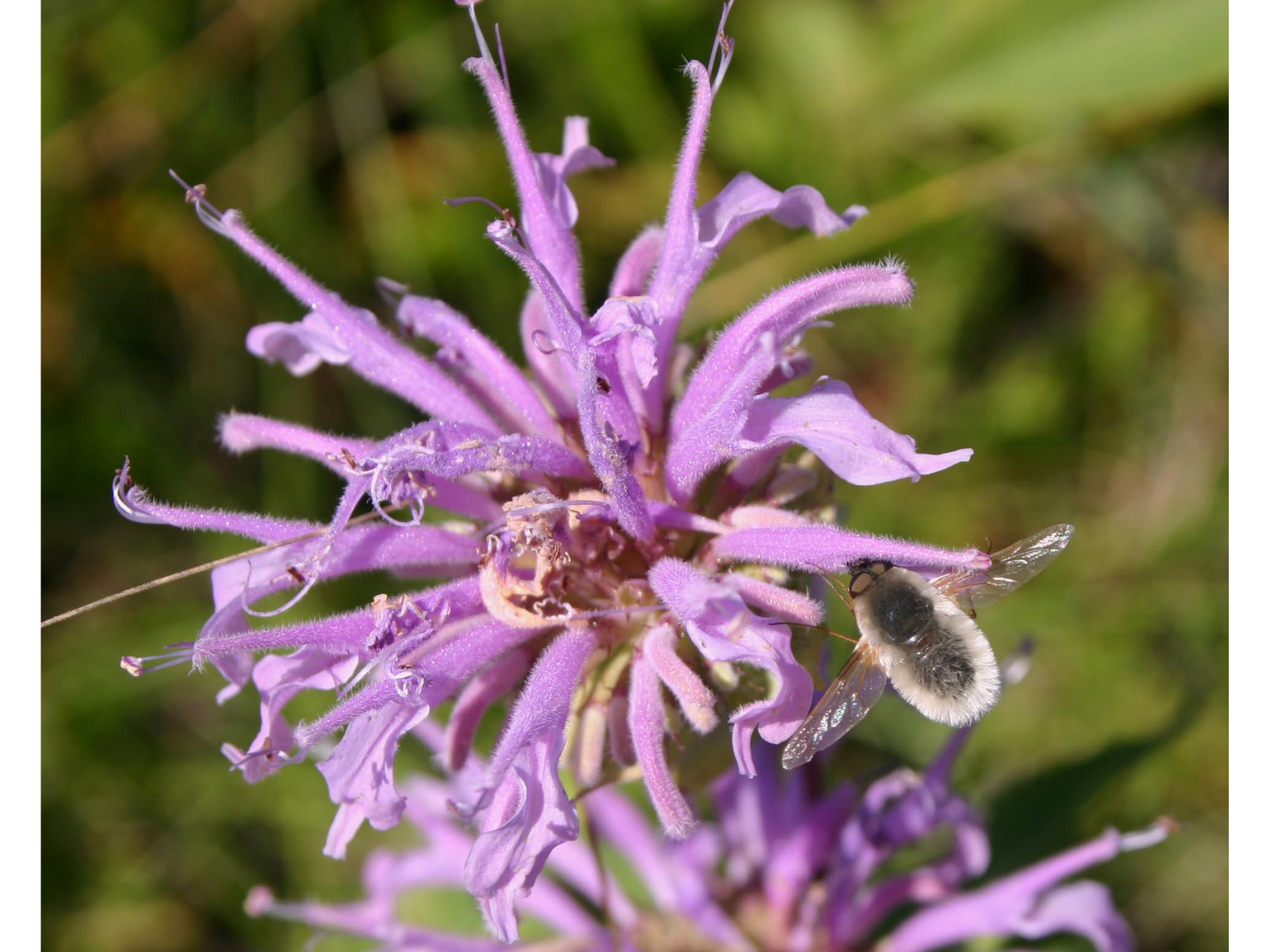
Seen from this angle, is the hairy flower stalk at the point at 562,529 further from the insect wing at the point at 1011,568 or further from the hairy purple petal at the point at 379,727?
the insect wing at the point at 1011,568

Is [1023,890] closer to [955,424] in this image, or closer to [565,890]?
[565,890]

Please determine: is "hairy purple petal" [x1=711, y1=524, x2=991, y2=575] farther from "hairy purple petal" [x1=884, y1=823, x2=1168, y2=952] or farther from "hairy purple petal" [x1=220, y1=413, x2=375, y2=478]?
"hairy purple petal" [x1=884, y1=823, x2=1168, y2=952]

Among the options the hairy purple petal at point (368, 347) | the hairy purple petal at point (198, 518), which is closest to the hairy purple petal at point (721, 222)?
the hairy purple petal at point (368, 347)

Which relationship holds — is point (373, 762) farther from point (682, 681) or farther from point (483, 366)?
point (483, 366)

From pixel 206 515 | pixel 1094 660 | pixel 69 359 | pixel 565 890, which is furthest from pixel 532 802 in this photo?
pixel 69 359

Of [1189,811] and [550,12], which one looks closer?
[1189,811]

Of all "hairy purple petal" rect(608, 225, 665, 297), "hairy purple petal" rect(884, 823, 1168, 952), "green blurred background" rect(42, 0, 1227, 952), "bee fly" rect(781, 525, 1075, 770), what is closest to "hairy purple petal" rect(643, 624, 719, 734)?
"bee fly" rect(781, 525, 1075, 770)
